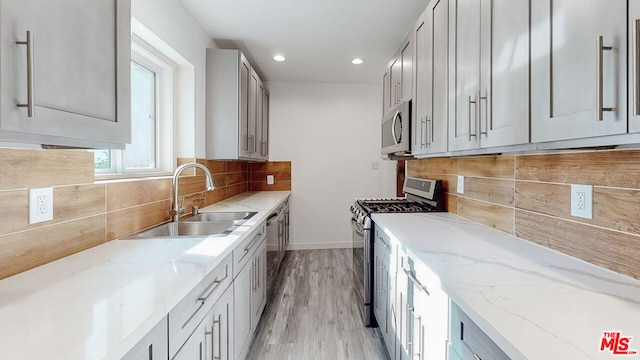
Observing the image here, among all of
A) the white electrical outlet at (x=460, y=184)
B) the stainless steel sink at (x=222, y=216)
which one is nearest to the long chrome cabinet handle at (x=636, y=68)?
the white electrical outlet at (x=460, y=184)

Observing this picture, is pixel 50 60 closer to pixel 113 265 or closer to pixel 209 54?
pixel 113 265

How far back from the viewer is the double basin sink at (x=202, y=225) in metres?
1.93

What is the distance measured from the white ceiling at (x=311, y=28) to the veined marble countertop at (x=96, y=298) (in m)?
1.90

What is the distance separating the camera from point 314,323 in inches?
95.7

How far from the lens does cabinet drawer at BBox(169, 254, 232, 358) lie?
0.93 meters

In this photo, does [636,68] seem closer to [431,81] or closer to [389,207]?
[431,81]

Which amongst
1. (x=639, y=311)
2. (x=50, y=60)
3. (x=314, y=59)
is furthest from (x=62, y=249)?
(x=314, y=59)

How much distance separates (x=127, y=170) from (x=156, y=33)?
88cm

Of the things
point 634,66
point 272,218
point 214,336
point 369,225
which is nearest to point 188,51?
point 272,218

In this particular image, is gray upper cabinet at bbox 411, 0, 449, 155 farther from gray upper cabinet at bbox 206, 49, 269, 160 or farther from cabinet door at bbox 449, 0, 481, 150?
gray upper cabinet at bbox 206, 49, 269, 160

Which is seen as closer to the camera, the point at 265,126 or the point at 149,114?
the point at 149,114

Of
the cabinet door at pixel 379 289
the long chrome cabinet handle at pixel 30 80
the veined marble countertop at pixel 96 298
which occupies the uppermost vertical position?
the long chrome cabinet handle at pixel 30 80

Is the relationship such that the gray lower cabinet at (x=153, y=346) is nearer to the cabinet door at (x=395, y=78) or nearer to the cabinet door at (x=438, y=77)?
the cabinet door at (x=438, y=77)

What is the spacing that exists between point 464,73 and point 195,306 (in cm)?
155
